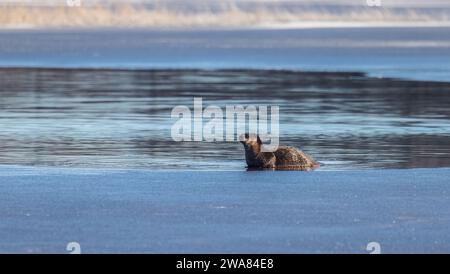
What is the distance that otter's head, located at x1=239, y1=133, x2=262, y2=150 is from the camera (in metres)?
15.0

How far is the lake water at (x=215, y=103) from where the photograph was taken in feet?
53.4

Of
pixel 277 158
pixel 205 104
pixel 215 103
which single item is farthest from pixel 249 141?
pixel 215 103

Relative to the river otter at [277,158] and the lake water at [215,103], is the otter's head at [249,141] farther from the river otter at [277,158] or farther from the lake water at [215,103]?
the lake water at [215,103]

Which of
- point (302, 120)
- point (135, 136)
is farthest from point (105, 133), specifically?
point (302, 120)

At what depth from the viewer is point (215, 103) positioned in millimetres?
24672

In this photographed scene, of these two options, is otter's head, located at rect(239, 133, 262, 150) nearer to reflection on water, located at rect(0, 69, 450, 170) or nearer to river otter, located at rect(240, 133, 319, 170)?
river otter, located at rect(240, 133, 319, 170)

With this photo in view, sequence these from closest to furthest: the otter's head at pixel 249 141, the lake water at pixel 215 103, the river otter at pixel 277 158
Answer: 1. the otter's head at pixel 249 141
2. the river otter at pixel 277 158
3. the lake water at pixel 215 103

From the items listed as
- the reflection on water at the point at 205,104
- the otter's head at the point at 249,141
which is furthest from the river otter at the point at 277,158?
the reflection on water at the point at 205,104

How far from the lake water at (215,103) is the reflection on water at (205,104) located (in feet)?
0.06

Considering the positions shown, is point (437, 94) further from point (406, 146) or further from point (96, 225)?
point (96, 225)

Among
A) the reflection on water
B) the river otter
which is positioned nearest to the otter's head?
the river otter

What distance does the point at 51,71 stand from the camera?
125 ft

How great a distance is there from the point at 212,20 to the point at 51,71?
92124mm

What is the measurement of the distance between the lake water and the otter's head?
1.27 ft
